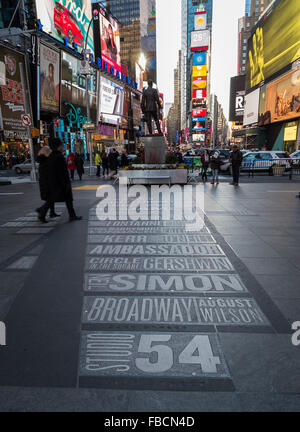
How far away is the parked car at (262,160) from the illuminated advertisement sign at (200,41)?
142 meters

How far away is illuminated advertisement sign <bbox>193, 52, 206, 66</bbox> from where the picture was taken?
136 meters

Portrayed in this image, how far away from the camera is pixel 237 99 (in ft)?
325

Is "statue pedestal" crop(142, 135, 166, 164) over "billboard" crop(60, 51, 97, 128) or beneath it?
beneath

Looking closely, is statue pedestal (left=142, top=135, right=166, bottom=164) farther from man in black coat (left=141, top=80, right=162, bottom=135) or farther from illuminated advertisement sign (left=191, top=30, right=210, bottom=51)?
illuminated advertisement sign (left=191, top=30, right=210, bottom=51)

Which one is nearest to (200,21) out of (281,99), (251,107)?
(251,107)

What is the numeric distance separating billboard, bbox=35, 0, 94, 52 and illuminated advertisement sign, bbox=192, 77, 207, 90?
95614 mm

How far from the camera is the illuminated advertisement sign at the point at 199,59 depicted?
5354 inches

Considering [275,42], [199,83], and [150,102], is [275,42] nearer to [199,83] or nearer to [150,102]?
[150,102]

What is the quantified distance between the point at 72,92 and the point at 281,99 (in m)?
29.3

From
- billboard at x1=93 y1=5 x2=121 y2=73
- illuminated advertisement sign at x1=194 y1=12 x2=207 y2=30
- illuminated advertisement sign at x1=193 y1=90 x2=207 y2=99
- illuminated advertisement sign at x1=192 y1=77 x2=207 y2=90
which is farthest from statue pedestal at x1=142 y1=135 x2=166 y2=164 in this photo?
illuminated advertisement sign at x1=194 y1=12 x2=207 y2=30

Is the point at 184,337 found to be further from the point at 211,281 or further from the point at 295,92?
the point at 295,92

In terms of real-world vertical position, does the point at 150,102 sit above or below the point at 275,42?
below

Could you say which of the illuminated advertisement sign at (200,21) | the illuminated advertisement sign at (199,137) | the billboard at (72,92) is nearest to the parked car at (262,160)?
the billboard at (72,92)
